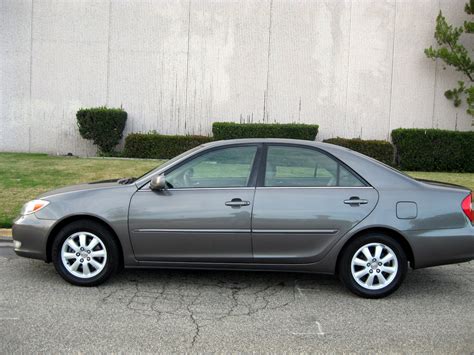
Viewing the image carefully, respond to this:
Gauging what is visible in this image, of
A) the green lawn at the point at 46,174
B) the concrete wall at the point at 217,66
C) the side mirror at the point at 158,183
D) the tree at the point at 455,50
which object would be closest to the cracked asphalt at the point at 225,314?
the side mirror at the point at 158,183

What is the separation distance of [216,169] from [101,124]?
10.3 metres

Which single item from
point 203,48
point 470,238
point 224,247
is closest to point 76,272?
point 224,247

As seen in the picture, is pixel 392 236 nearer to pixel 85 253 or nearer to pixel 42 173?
pixel 85 253

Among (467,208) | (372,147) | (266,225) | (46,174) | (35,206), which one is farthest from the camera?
(372,147)

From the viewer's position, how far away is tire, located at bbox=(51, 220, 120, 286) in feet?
16.8

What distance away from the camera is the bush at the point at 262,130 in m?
14.6

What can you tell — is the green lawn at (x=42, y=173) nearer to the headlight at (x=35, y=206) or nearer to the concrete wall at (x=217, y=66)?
the concrete wall at (x=217, y=66)

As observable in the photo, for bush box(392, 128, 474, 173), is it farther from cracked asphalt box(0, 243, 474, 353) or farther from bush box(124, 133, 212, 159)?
cracked asphalt box(0, 243, 474, 353)

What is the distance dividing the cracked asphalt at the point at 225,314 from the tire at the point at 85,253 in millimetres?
135

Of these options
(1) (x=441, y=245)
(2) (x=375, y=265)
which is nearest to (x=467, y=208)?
(1) (x=441, y=245)

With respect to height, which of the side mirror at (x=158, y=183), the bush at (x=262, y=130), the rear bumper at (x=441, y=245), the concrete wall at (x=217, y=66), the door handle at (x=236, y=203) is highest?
the concrete wall at (x=217, y=66)

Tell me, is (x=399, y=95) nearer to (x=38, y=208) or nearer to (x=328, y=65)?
(x=328, y=65)

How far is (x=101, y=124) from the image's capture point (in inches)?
588

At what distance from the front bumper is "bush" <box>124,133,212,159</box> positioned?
9.59 m
